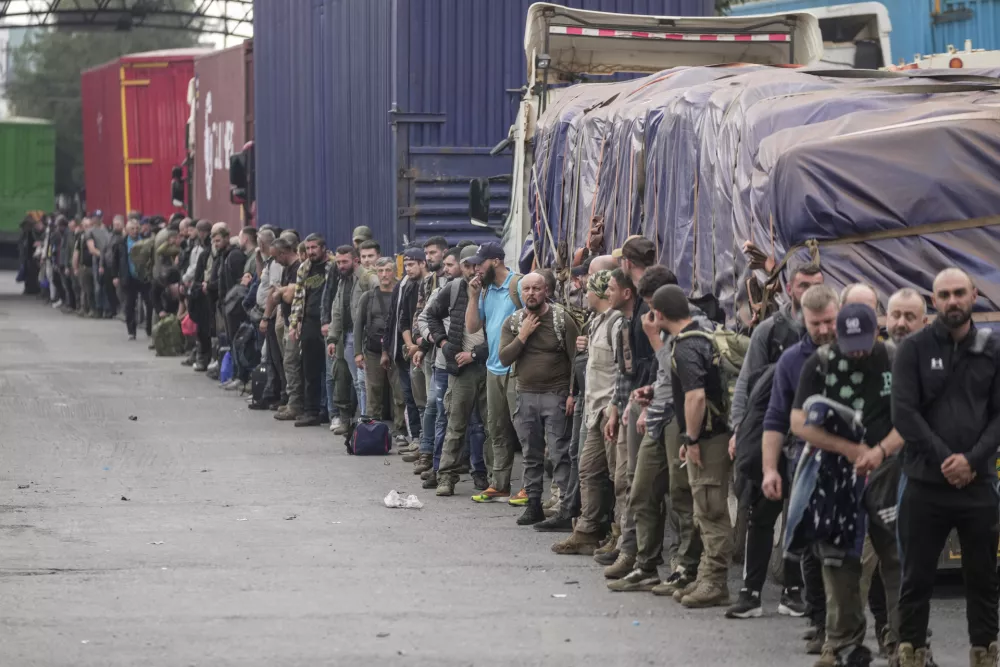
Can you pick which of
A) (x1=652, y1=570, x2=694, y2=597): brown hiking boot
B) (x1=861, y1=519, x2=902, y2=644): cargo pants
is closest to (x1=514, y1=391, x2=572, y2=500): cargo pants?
(x1=652, y1=570, x2=694, y2=597): brown hiking boot

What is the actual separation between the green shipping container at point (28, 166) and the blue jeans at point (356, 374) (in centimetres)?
2756

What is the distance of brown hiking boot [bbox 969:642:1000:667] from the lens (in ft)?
25.3

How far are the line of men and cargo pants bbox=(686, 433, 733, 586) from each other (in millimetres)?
10

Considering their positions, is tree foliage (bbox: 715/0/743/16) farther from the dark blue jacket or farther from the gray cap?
the dark blue jacket

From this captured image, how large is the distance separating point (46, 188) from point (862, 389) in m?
37.3

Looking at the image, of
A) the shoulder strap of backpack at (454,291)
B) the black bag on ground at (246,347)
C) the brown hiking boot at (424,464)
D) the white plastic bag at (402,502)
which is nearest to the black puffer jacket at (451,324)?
the shoulder strap of backpack at (454,291)

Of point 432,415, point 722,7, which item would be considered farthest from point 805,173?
point 722,7

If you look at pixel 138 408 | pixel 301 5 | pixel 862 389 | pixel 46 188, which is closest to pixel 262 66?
pixel 301 5

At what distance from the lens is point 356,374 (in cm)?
1672

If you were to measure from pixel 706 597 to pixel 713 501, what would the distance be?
50 centimetres

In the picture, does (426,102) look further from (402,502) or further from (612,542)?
(612,542)

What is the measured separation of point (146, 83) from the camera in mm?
36031

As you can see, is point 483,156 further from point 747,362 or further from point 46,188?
point 46,188

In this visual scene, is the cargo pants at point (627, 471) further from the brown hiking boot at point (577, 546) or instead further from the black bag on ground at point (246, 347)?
the black bag on ground at point (246, 347)
